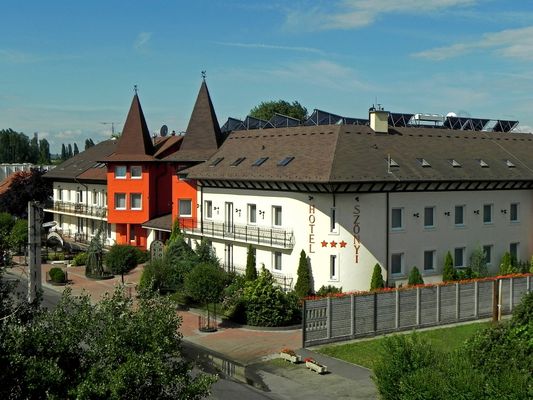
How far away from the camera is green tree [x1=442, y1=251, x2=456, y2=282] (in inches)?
1412

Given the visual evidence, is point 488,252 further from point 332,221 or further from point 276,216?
point 276,216

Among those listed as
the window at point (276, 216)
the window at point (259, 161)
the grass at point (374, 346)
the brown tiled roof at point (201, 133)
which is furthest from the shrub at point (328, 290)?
the brown tiled roof at point (201, 133)

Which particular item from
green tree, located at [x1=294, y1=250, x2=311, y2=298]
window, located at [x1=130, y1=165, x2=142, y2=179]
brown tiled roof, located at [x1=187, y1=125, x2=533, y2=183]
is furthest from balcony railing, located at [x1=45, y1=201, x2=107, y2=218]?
green tree, located at [x1=294, y1=250, x2=311, y2=298]

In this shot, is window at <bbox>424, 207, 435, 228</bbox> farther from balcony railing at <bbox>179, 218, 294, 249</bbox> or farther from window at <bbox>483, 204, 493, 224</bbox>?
balcony railing at <bbox>179, 218, 294, 249</bbox>

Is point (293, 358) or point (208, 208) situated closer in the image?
point (293, 358)

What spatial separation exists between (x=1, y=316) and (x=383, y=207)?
24728 millimetres

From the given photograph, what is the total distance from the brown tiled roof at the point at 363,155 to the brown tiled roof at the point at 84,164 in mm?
17771

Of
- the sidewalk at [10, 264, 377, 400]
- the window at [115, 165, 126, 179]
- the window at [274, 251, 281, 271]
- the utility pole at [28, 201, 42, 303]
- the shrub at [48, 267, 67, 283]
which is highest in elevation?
the window at [115, 165, 126, 179]

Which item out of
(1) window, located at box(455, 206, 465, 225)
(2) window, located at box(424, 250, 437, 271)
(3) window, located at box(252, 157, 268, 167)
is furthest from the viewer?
(3) window, located at box(252, 157, 268, 167)

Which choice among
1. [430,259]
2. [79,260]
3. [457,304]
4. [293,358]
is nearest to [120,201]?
[79,260]

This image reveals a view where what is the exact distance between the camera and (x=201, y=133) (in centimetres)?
4684

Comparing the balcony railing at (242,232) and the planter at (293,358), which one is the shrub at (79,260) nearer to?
the balcony railing at (242,232)

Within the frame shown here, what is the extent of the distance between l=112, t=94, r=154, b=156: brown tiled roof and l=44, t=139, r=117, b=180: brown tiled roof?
6.34 m

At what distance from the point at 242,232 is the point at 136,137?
15930mm
